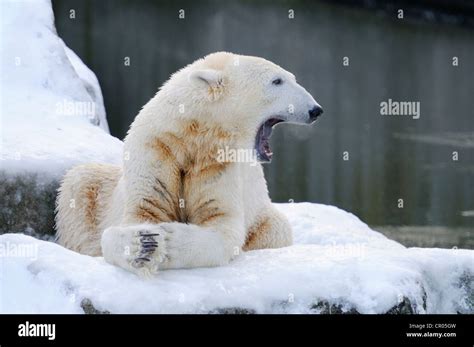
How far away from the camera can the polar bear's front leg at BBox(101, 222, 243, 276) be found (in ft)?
12.4

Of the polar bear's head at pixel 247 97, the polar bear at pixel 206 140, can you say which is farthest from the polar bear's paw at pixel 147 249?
the polar bear's head at pixel 247 97

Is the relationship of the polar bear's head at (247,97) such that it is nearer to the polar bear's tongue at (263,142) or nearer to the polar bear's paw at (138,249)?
the polar bear's tongue at (263,142)

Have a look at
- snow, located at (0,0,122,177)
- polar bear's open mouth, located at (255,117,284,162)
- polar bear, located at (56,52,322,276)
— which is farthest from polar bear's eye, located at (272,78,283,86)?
snow, located at (0,0,122,177)

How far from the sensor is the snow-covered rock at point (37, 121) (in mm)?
5199

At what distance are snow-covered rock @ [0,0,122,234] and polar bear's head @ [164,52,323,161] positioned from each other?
1.20 metres

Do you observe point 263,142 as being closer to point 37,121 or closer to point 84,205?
point 84,205

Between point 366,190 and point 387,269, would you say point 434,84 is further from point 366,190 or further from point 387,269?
point 387,269

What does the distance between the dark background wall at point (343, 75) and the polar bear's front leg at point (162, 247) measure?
193 inches

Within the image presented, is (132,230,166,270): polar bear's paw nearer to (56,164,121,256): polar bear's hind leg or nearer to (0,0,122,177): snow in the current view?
(56,164,121,256): polar bear's hind leg

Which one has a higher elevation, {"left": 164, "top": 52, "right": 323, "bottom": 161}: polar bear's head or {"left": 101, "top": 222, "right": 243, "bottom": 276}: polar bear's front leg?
{"left": 164, "top": 52, "right": 323, "bottom": 161}: polar bear's head

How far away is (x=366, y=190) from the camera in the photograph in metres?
9.03

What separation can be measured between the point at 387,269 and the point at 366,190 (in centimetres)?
510

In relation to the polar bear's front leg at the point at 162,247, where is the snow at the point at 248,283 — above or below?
below
